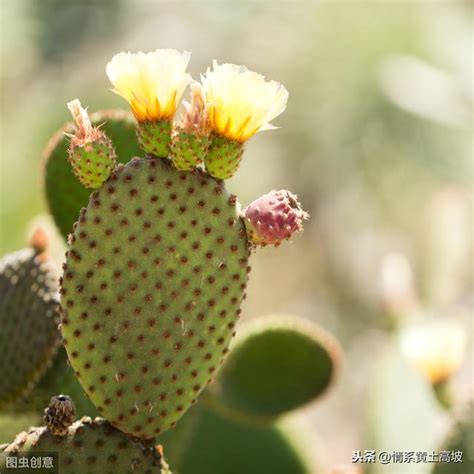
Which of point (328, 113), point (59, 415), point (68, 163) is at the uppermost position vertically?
point (328, 113)

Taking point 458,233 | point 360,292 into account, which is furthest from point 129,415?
point 360,292

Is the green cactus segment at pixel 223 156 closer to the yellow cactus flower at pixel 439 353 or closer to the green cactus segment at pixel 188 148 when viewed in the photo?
the green cactus segment at pixel 188 148

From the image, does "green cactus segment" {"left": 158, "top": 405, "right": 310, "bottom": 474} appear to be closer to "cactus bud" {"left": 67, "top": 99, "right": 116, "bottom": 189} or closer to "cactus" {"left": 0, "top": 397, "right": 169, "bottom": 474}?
"cactus" {"left": 0, "top": 397, "right": 169, "bottom": 474}

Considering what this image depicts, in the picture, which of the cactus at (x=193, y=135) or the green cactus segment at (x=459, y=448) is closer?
the cactus at (x=193, y=135)

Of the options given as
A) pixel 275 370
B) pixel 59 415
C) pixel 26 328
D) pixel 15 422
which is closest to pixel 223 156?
pixel 59 415

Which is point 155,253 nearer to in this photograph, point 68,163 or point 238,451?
point 68,163

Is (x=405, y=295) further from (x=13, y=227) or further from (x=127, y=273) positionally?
(x=13, y=227)

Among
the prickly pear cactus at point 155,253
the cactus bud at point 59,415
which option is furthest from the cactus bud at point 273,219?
the cactus bud at point 59,415
